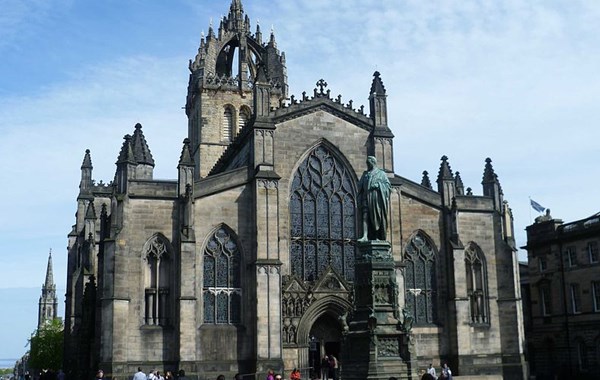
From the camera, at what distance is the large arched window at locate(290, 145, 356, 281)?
37406 millimetres

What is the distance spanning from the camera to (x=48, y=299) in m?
140

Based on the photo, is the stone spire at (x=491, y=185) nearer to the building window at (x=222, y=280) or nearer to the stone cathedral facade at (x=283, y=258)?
the stone cathedral facade at (x=283, y=258)

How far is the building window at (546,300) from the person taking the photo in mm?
52625

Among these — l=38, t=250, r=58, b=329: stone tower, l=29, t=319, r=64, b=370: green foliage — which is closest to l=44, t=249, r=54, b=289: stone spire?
l=38, t=250, r=58, b=329: stone tower

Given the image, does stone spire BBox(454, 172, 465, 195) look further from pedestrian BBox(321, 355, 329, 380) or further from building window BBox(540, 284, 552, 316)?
pedestrian BBox(321, 355, 329, 380)

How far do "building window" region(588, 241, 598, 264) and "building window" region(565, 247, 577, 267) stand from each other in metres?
1.52

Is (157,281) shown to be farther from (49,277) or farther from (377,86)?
(49,277)

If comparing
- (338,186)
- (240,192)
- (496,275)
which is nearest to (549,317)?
(496,275)

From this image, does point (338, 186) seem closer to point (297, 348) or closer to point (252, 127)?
point (252, 127)

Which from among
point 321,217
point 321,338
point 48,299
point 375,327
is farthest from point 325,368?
point 48,299

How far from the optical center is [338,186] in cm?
3884

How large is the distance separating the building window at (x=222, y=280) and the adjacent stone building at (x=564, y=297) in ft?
83.0

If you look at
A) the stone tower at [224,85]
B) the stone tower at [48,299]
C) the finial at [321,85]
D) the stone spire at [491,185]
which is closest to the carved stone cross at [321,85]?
the finial at [321,85]

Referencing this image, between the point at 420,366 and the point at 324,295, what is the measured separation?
6530mm
